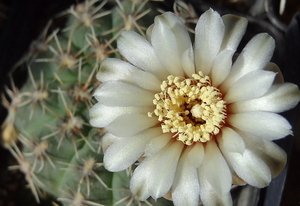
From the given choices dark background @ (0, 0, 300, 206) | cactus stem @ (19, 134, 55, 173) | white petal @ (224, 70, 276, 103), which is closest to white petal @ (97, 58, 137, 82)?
white petal @ (224, 70, 276, 103)

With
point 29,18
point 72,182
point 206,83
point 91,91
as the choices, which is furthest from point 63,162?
point 29,18

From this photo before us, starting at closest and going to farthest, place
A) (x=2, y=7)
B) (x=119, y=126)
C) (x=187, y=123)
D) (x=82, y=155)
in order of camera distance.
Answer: (x=119, y=126), (x=187, y=123), (x=82, y=155), (x=2, y=7)

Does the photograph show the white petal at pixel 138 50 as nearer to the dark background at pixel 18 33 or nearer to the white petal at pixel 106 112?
the white petal at pixel 106 112

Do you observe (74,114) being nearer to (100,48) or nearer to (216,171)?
(100,48)

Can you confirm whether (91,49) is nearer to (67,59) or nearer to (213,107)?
(67,59)

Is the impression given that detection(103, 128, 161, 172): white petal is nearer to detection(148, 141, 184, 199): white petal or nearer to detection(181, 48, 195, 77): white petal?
detection(148, 141, 184, 199): white petal

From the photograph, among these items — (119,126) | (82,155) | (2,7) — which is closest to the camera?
(119,126)

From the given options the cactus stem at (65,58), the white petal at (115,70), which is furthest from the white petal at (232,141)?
the cactus stem at (65,58)
